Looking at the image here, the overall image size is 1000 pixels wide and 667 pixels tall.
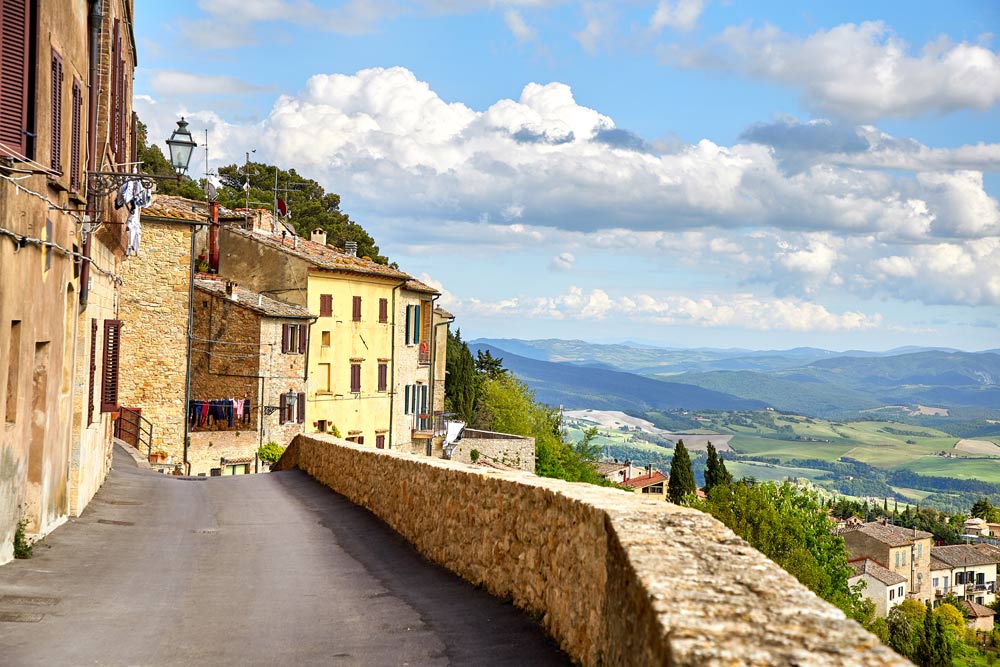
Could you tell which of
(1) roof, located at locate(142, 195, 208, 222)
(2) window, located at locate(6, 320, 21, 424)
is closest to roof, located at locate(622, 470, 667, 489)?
(1) roof, located at locate(142, 195, 208, 222)

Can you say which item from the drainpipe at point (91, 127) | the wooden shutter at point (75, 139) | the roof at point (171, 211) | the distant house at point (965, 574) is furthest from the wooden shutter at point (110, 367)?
the distant house at point (965, 574)

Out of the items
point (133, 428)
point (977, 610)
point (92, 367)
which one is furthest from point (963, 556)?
point (92, 367)

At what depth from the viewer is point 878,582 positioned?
118938mm

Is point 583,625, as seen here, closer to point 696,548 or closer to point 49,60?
point 696,548

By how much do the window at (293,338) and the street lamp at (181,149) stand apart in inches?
902

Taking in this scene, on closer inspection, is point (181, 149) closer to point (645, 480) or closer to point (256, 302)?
point (256, 302)

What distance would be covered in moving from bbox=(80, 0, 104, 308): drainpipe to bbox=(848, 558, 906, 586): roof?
376 ft

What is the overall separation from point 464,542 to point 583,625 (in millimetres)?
4237

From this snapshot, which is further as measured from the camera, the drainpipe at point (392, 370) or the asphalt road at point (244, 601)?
the drainpipe at point (392, 370)

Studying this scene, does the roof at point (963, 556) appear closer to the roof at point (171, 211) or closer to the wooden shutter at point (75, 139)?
the roof at point (171, 211)

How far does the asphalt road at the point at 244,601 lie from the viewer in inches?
329

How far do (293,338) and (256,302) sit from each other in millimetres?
2210

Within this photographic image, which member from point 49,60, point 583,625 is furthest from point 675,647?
point 49,60

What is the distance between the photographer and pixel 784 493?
67.6 m
